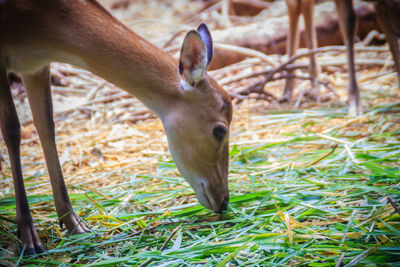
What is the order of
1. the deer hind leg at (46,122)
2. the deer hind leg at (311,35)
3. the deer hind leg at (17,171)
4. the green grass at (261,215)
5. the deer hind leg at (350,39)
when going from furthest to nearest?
1. the deer hind leg at (311,35)
2. the deer hind leg at (350,39)
3. the deer hind leg at (46,122)
4. the deer hind leg at (17,171)
5. the green grass at (261,215)

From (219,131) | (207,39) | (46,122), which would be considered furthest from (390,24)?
(46,122)

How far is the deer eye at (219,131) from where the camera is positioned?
228 centimetres

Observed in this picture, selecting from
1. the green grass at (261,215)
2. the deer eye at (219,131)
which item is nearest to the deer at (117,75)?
the deer eye at (219,131)

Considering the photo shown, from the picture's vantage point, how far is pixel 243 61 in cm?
650

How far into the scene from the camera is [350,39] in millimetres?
4227

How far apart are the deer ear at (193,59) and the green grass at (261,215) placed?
838 mm

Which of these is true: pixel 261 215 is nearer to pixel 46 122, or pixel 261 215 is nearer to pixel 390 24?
pixel 46 122

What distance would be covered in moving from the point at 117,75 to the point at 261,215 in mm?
1219

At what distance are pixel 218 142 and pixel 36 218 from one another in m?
1.32

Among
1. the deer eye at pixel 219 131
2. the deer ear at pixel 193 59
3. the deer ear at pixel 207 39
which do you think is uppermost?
the deer ear at pixel 207 39

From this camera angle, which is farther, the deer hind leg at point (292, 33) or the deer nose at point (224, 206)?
the deer hind leg at point (292, 33)

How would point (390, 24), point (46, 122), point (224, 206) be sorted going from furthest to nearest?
point (390, 24)
point (46, 122)
point (224, 206)

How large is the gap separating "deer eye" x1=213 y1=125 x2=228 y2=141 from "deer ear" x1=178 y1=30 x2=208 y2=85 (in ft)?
1.04

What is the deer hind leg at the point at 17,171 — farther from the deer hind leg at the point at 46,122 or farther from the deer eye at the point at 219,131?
the deer eye at the point at 219,131
